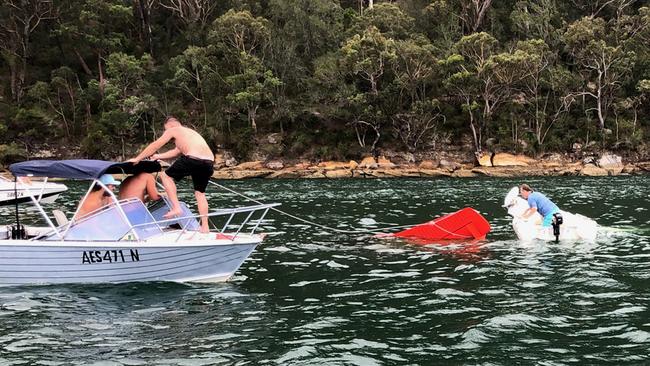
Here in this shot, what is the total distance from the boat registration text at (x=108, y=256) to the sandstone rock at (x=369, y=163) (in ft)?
144

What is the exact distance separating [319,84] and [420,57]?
35.0ft

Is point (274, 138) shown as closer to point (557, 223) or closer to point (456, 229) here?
point (456, 229)

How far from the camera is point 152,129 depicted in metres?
64.9

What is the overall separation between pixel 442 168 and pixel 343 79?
13.6 meters

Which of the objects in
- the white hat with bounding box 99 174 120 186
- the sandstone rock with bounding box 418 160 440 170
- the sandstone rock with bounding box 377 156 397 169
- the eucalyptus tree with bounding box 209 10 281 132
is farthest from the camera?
the eucalyptus tree with bounding box 209 10 281 132

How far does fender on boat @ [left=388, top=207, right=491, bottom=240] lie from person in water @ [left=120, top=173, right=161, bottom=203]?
303 inches

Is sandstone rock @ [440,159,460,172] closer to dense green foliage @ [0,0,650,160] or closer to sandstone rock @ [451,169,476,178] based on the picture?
sandstone rock @ [451,169,476,178]

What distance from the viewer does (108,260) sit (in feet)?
34.8

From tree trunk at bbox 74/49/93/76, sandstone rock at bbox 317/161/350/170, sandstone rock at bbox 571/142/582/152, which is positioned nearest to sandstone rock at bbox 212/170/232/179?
sandstone rock at bbox 317/161/350/170

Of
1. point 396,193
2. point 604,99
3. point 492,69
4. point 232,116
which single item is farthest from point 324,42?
point 396,193

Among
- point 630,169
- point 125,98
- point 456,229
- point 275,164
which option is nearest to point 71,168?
point 456,229

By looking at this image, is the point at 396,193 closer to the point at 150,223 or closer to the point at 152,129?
the point at 150,223

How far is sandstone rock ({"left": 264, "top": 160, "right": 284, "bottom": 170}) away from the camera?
58781mm

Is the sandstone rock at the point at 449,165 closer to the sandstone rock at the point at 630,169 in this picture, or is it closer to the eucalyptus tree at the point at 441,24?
the eucalyptus tree at the point at 441,24
